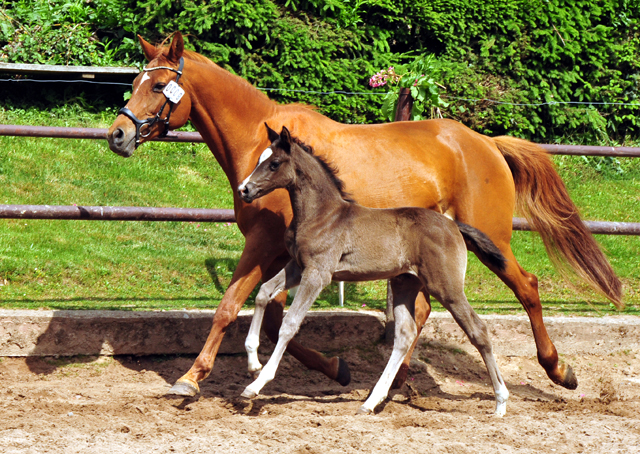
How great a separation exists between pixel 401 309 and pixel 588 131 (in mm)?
7541

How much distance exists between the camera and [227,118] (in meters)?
4.50

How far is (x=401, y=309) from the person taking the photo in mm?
4391

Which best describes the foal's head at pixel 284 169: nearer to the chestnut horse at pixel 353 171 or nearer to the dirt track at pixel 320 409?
the chestnut horse at pixel 353 171

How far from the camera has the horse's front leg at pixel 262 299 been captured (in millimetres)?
4035

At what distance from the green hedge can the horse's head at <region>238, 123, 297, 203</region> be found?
5.61 metres

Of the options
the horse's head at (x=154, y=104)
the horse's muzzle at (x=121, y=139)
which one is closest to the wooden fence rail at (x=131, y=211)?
the horse's head at (x=154, y=104)

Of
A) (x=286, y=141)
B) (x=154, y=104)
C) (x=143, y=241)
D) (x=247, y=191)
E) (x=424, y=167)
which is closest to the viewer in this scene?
(x=247, y=191)

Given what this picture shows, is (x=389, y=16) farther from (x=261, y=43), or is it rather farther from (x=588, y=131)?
(x=588, y=131)

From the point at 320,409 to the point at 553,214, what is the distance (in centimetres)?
253

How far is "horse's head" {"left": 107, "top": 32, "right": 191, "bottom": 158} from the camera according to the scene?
4.23 meters

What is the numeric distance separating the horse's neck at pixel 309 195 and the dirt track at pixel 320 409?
1.19 metres

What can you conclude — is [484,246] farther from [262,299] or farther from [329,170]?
[262,299]

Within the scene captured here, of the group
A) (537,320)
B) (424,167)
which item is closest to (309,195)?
(424,167)

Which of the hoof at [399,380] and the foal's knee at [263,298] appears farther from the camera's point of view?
the hoof at [399,380]
